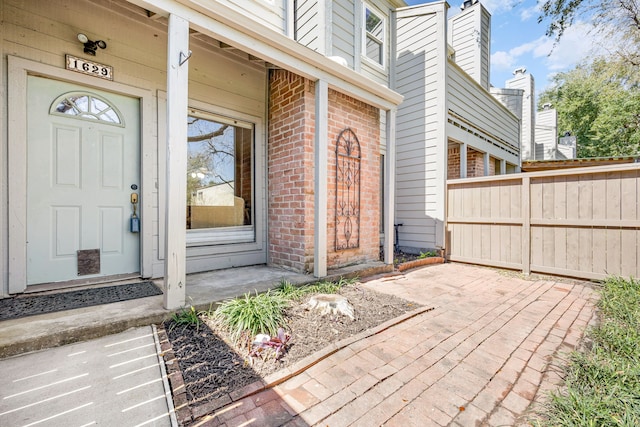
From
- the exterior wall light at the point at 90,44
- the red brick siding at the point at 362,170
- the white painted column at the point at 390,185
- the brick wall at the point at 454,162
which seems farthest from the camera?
the brick wall at the point at 454,162

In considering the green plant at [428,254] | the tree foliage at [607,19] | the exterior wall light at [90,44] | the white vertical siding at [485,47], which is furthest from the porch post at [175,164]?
the white vertical siding at [485,47]

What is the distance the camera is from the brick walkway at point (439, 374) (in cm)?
134

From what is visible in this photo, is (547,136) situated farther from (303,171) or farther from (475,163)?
(303,171)

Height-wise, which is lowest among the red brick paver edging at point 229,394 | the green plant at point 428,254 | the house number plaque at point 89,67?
the red brick paver edging at point 229,394

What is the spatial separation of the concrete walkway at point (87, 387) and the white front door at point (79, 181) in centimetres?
136

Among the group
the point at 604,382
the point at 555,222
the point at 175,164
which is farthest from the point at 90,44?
the point at 555,222

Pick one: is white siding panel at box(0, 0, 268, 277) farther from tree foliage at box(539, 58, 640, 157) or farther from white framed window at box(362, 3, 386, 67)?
tree foliage at box(539, 58, 640, 157)

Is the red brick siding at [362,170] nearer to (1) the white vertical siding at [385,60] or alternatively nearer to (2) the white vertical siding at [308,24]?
(2) the white vertical siding at [308,24]

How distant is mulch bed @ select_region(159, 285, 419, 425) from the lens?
1432 millimetres

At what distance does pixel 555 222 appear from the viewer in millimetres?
3949

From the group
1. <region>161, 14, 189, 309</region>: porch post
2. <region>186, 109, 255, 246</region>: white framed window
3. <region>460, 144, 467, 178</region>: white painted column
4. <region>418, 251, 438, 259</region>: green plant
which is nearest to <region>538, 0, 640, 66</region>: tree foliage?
<region>460, 144, 467, 178</region>: white painted column

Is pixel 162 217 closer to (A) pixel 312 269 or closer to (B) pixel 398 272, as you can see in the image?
(A) pixel 312 269

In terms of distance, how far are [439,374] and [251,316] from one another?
129 cm

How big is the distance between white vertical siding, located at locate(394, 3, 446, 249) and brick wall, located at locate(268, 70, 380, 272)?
1.73m
